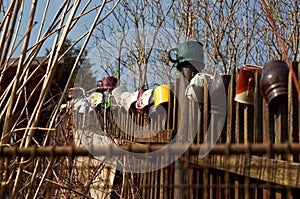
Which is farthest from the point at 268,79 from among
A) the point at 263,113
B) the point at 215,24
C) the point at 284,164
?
the point at 215,24

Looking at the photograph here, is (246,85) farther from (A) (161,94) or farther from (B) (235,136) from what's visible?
(A) (161,94)

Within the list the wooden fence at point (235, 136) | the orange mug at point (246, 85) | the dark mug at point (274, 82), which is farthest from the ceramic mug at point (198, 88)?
the dark mug at point (274, 82)

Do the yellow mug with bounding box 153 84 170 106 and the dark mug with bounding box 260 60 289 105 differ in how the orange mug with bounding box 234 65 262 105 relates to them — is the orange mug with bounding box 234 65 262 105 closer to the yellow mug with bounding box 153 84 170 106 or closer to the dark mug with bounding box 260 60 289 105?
the dark mug with bounding box 260 60 289 105

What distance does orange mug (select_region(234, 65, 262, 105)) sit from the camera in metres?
2.09

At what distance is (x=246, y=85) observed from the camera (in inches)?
82.6

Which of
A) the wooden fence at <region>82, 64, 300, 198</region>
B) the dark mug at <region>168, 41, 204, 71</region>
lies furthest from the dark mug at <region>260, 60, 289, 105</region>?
the dark mug at <region>168, 41, 204, 71</region>

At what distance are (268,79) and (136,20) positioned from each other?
8120 millimetres

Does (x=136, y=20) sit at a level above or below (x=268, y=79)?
above

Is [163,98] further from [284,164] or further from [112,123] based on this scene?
[284,164]

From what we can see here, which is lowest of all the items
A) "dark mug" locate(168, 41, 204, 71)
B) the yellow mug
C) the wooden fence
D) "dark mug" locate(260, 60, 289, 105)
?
the wooden fence

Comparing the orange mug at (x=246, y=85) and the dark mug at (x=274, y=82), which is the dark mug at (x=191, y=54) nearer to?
the orange mug at (x=246, y=85)

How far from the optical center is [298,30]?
8703mm

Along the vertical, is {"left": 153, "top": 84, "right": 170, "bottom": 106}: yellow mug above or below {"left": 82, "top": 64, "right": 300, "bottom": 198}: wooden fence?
above

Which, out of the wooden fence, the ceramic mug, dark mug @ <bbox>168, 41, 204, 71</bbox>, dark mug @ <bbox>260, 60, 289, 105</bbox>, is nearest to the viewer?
the wooden fence
